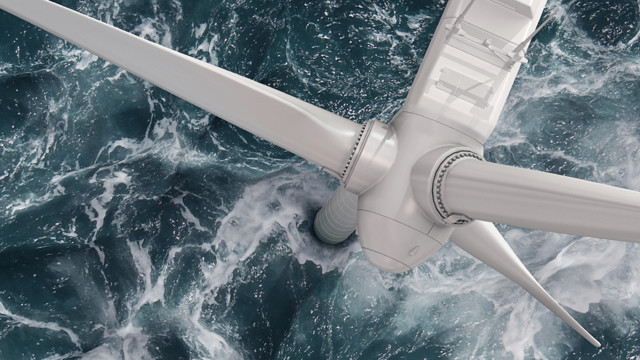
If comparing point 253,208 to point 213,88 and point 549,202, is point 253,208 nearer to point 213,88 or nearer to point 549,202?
point 213,88

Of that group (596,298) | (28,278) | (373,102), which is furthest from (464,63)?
(28,278)

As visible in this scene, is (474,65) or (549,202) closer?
(549,202)

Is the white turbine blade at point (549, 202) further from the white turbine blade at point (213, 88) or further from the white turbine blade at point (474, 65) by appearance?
the white turbine blade at point (474, 65)

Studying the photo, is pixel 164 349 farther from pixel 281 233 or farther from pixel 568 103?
pixel 568 103

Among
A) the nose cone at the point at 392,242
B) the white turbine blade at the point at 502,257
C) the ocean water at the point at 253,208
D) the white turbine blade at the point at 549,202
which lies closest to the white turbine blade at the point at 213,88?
the nose cone at the point at 392,242

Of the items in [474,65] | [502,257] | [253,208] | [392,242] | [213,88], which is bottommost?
[253,208]

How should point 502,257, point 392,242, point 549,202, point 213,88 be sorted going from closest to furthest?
1. point 549,202
2. point 213,88
3. point 392,242
4. point 502,257

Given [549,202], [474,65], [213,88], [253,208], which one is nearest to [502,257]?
[474,65]

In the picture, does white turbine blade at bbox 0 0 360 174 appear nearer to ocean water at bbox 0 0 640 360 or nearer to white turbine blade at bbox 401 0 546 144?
white turbine blade at bbox 401 0 546 144
